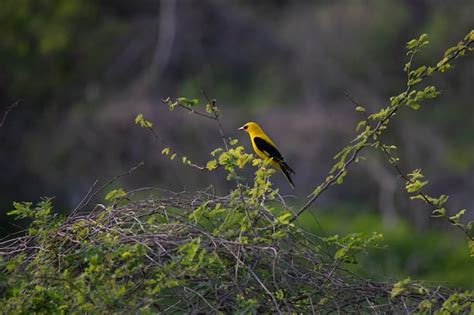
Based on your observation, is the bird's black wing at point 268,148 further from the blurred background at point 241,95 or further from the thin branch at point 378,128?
the blurred background at point 241,95

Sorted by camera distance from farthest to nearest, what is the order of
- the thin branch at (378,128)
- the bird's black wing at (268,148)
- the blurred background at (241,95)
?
the blurred background at (241,95)
the bird's black wing at (268,148)
the thin branch at (378,128)

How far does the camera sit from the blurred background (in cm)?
1773

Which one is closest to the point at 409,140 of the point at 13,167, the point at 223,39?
the point at 223,39

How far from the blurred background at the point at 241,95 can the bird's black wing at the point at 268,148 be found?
6986 millimetres

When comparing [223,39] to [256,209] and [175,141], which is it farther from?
[256,209]

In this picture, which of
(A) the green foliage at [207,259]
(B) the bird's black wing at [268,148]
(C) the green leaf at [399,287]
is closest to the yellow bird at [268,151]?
(B) the bird's black wing at [268,148]

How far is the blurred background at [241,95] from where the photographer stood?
58.2 ft

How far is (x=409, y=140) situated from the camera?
2262 cm

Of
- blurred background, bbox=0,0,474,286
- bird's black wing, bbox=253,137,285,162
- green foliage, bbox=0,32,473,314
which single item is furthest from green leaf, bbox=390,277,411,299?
blurred background, bbox=0,0,474,286

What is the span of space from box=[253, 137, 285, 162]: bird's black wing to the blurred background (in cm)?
699

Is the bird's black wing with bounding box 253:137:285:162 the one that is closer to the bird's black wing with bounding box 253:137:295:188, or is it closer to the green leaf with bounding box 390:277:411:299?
the bird's black wing with bounding box 253:137:295:188

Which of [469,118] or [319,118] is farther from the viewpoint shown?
[469,118]

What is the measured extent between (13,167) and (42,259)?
1248 cm

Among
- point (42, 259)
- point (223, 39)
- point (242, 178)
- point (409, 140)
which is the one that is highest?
point (242, 178)
